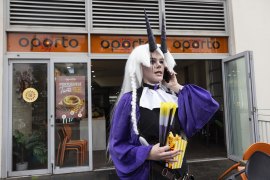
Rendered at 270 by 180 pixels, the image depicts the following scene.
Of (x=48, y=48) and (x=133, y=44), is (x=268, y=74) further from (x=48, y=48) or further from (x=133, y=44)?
(x=48, y=48)

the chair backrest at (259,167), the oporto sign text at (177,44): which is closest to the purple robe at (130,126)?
the chair backrest at (259,167)

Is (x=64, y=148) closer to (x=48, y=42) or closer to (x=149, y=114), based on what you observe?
(x=48, y=42)

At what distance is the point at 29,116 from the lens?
4.93 metres

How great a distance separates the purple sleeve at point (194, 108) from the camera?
148 centimetres

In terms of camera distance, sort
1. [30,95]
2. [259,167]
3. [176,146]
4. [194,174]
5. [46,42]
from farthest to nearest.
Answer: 1. [46,42]
2. [30,95]
3. [194,174]
4. [259,167]
5. [176,146]

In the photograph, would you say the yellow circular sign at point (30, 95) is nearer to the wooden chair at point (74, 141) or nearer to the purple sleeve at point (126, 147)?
the wooden chair at point (74, 141)

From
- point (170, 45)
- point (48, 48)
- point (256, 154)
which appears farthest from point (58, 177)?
point (256, 154)

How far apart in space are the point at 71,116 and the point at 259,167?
405 centimetres

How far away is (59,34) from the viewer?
5.09 meters

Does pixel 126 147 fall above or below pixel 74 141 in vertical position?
above

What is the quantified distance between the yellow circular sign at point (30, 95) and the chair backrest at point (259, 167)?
4.28 m

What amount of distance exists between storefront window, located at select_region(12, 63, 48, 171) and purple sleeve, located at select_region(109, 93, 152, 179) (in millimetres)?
3772

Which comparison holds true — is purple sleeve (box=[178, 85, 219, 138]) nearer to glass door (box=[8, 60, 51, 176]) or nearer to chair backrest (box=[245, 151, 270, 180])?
chair backrest (box=[245, 151, 270, 180])

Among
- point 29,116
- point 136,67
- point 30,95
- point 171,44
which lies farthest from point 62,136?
point 136,67
